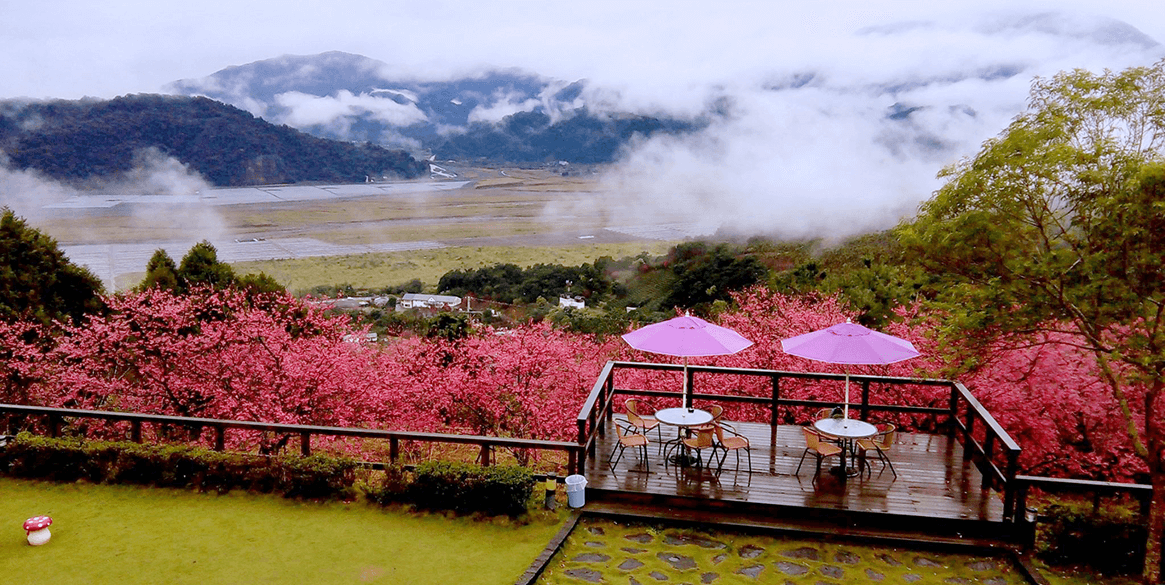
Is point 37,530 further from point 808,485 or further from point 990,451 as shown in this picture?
point 990,451

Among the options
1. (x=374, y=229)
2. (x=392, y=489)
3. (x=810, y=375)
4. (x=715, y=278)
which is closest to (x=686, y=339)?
(x=810, y=375)

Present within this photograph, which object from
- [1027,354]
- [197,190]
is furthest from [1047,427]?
[197,190]

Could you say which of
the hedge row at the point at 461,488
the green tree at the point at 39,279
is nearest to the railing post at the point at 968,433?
the hedge row at the point at 461,488

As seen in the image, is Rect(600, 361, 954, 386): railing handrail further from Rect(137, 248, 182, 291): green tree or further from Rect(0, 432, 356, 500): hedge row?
Rect(137, 248, 182, 291): green tree

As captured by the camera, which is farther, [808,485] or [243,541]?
[808,485]

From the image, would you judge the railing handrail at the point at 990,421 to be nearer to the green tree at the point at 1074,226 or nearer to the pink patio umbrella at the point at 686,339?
the green tree at the point at 1074,226

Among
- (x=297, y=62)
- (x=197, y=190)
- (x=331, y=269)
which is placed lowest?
(x=331, y=269)

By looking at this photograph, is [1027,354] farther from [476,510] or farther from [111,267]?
[111,267]
